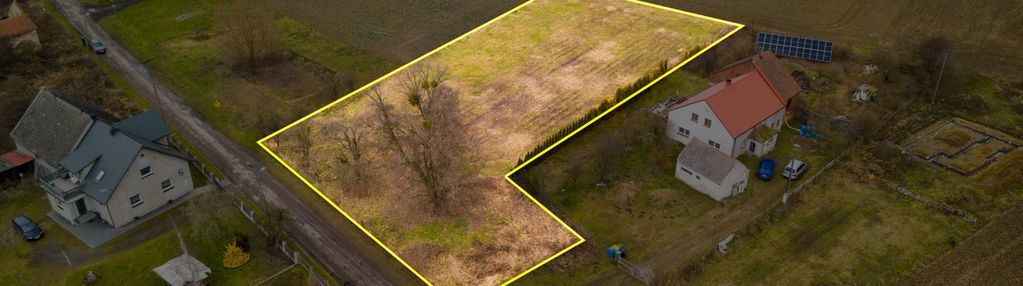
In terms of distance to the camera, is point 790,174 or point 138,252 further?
point 790,174

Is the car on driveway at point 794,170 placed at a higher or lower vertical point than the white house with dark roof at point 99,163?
lower

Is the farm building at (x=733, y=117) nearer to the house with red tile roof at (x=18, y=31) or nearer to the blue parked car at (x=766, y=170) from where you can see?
the blue parked car at (x=766, y=170)

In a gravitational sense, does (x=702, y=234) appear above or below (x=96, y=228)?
above

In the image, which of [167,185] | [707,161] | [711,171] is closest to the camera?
[711,171]

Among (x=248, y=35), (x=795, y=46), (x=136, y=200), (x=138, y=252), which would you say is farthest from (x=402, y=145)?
(x=795, y=46)

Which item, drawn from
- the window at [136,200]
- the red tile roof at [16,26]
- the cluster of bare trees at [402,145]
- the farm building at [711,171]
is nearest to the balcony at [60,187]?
the window at [136,200]

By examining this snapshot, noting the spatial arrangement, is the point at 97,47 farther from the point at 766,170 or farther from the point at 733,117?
the point at 766,170

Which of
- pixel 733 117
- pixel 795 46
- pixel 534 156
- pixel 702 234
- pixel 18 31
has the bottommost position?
pixel 702 234
